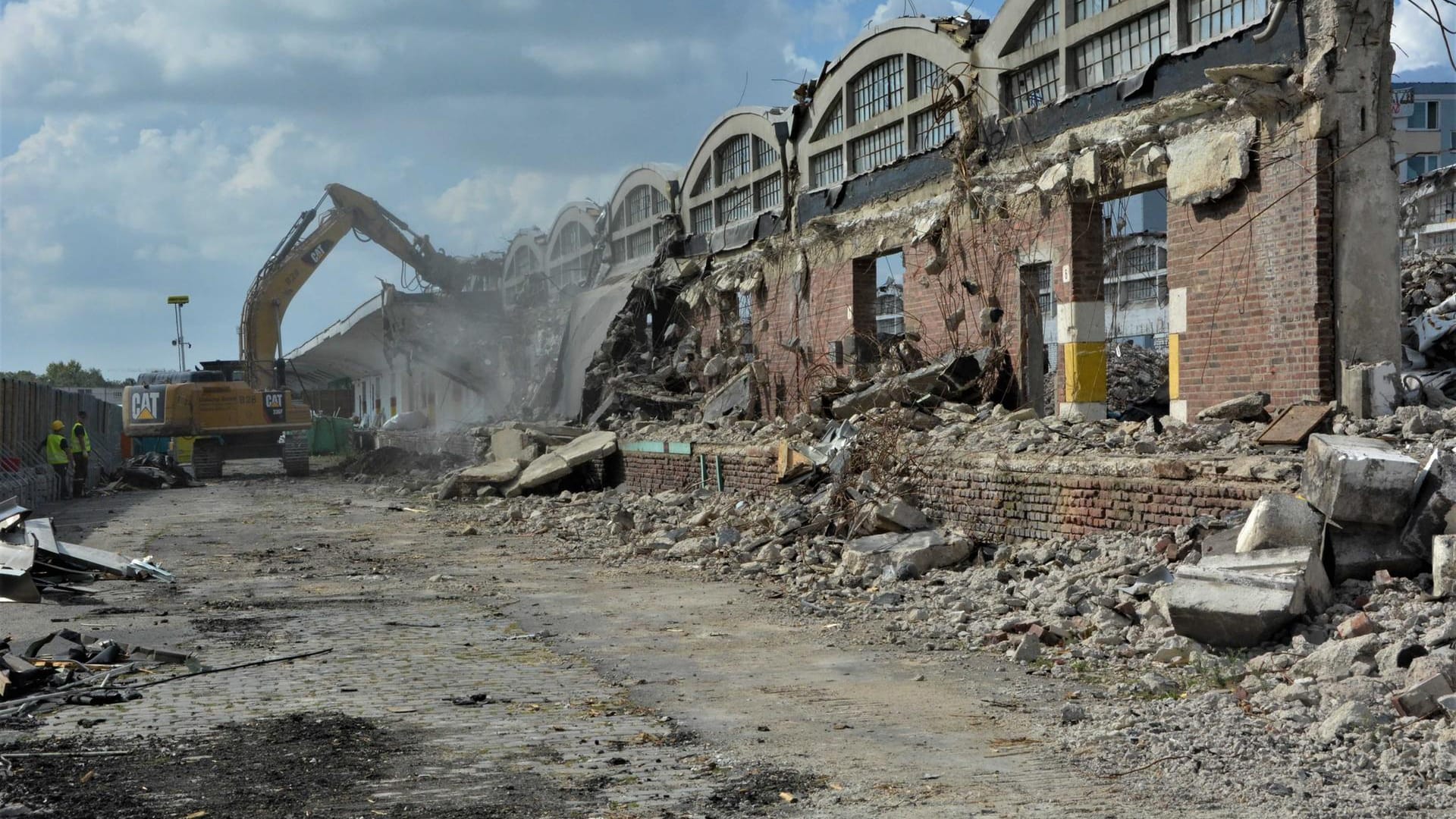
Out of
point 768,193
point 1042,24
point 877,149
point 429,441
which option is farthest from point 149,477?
point 1042,24

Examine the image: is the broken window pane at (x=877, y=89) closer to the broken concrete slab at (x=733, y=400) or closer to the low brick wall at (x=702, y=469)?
the broken concrete slab at (x=733, y=400)

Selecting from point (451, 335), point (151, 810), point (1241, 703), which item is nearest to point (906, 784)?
point (1241, 703)

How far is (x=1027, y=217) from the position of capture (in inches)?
583

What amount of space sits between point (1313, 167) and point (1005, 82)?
5600 mm

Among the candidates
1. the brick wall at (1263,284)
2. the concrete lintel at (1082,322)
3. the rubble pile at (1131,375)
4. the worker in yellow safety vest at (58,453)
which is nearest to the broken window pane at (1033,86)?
the concrete lintel at (1082,322)

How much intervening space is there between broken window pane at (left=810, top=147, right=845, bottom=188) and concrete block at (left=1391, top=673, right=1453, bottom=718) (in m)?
16.0

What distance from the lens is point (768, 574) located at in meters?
11.4

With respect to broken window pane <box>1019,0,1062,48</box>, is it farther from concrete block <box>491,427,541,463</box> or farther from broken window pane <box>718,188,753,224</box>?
concrete block <box>491,427,541,463</box>

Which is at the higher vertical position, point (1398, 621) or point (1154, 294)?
point (1154, 294)

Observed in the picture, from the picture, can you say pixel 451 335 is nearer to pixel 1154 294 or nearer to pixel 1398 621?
pixel 1154 294

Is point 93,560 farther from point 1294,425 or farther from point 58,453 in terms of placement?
point 58,453

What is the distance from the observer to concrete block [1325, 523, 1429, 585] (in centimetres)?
694

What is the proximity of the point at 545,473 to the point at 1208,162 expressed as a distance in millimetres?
11824

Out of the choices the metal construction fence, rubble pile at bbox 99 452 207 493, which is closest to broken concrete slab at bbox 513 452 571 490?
the metal construction fence
